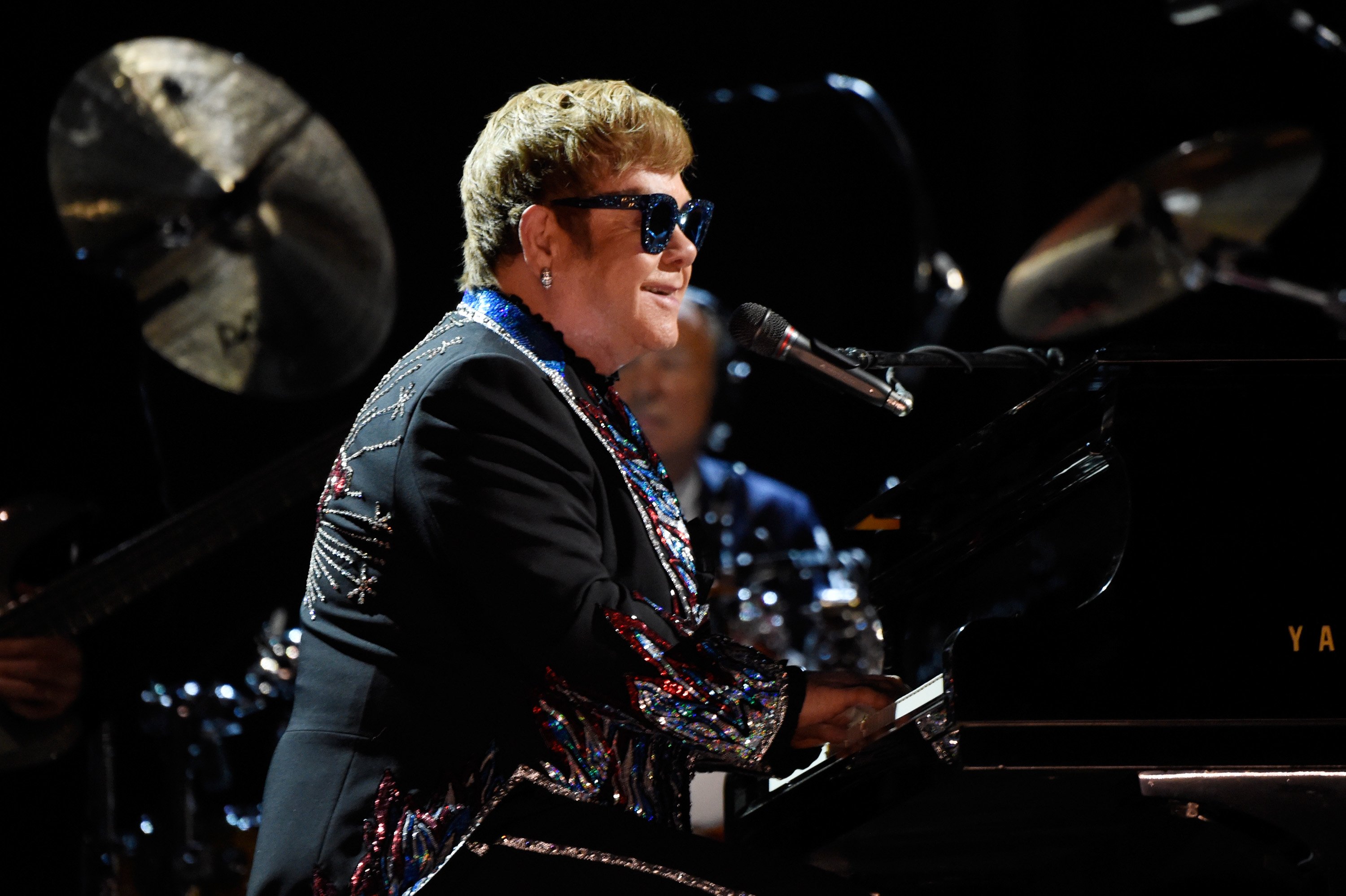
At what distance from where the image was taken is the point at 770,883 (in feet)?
5.93

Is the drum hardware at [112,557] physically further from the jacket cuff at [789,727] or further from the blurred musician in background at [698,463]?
the jacket cuff at [789,727]

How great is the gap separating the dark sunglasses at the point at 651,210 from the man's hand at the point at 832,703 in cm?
72

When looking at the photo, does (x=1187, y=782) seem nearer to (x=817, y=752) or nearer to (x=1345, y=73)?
(x=817, y=752)

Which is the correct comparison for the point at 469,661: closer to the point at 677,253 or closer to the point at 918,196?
the point at 677,253

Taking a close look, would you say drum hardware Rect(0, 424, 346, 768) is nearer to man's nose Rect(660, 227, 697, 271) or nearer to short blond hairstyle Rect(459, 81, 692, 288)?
short blond hairstyle Rect(459, 81, 692, 288)

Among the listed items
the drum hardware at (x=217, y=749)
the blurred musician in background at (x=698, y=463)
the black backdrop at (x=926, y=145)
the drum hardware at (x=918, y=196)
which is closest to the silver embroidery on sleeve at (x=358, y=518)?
the drum hardware at (x=217, y=749)

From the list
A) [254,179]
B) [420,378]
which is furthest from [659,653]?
[254,179]

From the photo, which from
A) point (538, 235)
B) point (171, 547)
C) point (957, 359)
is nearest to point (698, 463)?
point (171, 547)

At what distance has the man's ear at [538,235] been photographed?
2135mm

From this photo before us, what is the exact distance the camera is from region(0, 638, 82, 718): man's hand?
2971 mm

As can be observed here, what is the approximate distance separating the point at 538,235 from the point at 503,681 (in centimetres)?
70

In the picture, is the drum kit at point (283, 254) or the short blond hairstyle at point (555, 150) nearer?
the short blond hairstyle at point (555, 150)

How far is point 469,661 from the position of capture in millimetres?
1890

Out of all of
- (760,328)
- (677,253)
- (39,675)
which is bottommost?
(39,675)
